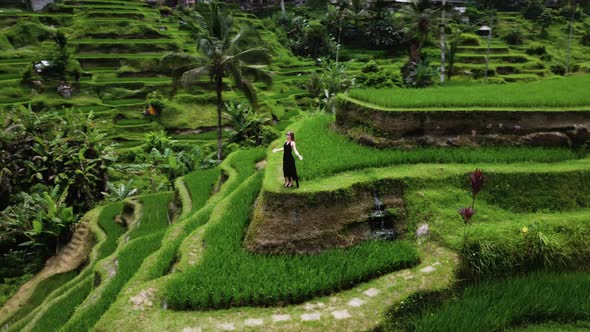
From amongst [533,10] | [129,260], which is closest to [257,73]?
[129,260]

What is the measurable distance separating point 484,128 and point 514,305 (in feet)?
11.7

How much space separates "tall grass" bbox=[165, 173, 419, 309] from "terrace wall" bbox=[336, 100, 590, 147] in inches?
96.9

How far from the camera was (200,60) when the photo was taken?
48.0 ft

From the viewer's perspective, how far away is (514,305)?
4.86 meters

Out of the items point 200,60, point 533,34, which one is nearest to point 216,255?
point 200,60

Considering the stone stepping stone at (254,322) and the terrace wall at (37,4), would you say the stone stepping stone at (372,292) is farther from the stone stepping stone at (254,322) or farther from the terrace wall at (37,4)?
the terrace wall at (37,4)

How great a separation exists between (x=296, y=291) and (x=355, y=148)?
351 centimetres

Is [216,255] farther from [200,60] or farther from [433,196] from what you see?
[200,60]

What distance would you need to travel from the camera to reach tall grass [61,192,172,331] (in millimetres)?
6328

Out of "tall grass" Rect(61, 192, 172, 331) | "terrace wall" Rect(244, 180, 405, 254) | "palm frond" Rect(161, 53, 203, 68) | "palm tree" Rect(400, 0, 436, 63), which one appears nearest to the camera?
"terrace wall" Rect(244, 180, 405, 254)

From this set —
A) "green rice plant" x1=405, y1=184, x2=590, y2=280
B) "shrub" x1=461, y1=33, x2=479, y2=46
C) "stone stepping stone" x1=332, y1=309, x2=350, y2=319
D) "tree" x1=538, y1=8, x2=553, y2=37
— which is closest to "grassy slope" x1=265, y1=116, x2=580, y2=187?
"green rice plant" x1=405, y1=184, x2=590, y2=280

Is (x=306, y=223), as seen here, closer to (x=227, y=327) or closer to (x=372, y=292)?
(x=372, y=292)

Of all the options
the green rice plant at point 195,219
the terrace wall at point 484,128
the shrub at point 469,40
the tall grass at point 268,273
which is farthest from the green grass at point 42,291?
the shrub at point 469,40

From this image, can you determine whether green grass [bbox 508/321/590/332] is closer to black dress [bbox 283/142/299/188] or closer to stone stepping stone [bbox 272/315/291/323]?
stone stepping stone [bbox 272/315/291/323]
